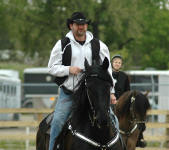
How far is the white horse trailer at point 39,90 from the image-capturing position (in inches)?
852

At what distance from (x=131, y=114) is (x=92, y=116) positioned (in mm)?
3966

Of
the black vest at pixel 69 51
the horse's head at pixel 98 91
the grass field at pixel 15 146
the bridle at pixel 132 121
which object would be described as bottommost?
the grass field at pixel 15 146

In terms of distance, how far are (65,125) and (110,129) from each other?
2.40 ft

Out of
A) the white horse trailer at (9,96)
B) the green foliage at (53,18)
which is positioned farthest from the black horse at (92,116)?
the green foliage at (53,18)

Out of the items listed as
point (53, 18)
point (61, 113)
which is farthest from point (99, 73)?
point (53, 18)

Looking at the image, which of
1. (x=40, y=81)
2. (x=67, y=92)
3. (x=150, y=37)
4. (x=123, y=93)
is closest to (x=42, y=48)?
(x=40, y=81)

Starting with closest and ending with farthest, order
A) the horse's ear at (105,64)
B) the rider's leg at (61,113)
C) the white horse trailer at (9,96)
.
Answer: the horse's ear at (105,64) < the rider's leg at (61,113) < the white horse trailer at (9,96)

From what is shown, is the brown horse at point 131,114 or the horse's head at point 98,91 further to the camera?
the brown horse at point 131,114

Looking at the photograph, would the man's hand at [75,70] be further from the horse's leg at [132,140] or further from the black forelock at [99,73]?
the horse's leg at [132,140]

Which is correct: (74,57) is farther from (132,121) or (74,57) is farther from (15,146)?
(15,146)

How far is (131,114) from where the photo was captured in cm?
1067

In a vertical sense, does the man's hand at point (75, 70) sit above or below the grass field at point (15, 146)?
above

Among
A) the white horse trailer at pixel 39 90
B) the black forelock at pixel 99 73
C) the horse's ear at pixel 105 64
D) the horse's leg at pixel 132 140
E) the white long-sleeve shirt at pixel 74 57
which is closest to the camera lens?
the black forelock at pixel 99 73

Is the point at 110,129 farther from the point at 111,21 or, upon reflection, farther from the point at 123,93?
the point at 111,21
